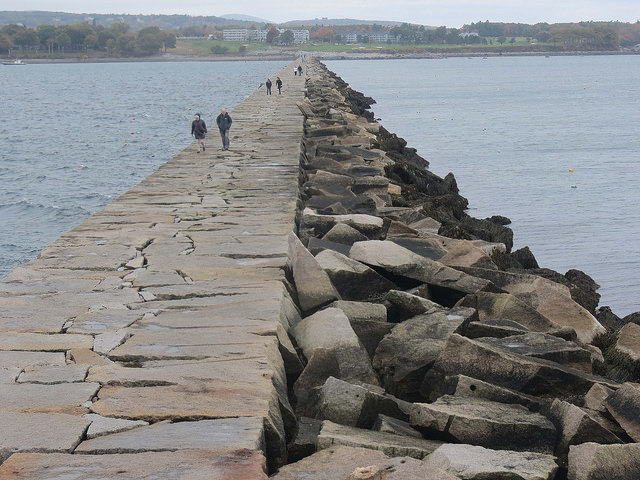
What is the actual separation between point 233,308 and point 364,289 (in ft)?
3.64

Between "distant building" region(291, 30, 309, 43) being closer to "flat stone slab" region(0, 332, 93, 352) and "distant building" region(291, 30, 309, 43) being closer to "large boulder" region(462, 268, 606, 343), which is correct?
"large boulder" region(462, 268, 606, 343)

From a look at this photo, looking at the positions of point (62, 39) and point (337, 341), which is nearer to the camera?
point (337, 341)

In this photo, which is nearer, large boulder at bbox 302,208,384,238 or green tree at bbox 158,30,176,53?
large boulder at bbox 302,208,384,238

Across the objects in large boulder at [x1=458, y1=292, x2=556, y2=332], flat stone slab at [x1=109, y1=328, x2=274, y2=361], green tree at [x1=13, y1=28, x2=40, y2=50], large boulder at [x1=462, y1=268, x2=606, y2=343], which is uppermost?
green tree at [x1=13, y1=28, x2=40, y2=50]

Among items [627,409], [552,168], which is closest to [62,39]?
[552,168]

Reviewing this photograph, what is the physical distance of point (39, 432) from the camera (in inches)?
122

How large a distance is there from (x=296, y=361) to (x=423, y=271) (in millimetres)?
1722

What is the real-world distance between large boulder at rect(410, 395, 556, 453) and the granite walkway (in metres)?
0.63

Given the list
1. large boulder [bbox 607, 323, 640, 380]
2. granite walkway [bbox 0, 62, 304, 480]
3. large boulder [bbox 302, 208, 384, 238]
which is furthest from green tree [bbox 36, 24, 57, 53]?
large boulder [bbox 607, 323, 640, 380]

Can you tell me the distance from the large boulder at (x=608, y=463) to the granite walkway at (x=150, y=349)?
1.16 meters

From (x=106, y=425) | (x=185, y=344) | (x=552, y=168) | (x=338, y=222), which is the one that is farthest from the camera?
(x=552, y=168)

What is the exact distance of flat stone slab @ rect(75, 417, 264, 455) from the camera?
2.97m

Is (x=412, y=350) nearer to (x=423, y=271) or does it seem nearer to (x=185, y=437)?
(x=423, y=271)

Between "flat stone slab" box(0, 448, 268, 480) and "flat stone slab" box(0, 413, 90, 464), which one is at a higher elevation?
"flat stone slab" box(0, 448, 268, 480)
